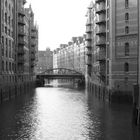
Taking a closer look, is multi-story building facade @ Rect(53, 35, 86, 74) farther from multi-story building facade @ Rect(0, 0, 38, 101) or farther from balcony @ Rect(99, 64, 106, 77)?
balcony @ Rect(99, 64, 106, 77)

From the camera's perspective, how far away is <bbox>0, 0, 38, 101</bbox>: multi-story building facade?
48.5m

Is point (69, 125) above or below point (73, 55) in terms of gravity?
below

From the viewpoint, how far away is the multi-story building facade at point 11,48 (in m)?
48.5

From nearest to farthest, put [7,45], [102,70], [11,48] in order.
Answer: [102,70] → [7,45] → [11,48]

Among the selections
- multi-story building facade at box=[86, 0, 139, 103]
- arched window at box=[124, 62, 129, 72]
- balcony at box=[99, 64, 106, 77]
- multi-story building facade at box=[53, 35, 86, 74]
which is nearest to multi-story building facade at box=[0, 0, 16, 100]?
balcony at box=[99, 64, 106, 77]

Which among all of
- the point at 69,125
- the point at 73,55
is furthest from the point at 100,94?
the point at 73,55

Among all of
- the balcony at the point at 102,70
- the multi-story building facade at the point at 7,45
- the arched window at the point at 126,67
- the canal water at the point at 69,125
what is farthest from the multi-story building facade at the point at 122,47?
the multi-story building facade at the point at 7,45

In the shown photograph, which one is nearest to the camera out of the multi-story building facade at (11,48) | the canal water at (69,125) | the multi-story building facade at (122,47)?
the canal water at (69,125)

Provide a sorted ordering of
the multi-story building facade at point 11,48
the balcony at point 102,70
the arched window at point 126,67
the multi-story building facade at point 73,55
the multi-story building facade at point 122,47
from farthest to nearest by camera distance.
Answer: the multi-story building facade at point 73,55 < the balcony at point 102,70 < the multi-story building facade at point 11,48 < the arched window at point 126,67 < the multi-story building facade at point 122,47

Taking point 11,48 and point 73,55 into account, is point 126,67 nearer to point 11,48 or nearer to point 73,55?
point 11,48

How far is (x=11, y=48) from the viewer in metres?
56.7

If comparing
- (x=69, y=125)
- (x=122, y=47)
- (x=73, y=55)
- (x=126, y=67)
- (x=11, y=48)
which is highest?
(x=73, y=55)

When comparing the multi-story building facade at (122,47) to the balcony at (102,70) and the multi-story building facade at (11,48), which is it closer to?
the balcony at (102,70)

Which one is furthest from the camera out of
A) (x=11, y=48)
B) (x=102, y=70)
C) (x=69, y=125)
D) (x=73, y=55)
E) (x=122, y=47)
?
(x=73, y=55)
